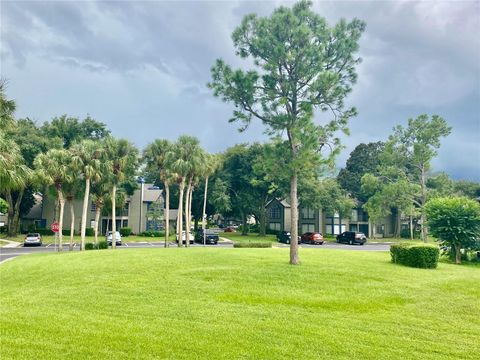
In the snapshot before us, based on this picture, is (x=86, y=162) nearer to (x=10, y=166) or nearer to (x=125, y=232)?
(x=10, y=166)

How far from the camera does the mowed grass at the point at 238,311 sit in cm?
728

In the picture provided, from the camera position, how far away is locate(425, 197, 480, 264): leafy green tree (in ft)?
76.6

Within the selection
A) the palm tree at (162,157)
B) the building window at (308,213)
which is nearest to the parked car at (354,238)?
the building window at (308,213)

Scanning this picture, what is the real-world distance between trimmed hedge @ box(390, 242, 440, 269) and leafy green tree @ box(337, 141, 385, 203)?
5146cm

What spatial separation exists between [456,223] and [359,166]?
48576 millimetres

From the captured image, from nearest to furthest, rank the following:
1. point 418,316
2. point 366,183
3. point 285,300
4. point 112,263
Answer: point 418,316
point 285,300
point 112,263
point 366,183

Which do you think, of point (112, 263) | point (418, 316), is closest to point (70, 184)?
point (112, 263)

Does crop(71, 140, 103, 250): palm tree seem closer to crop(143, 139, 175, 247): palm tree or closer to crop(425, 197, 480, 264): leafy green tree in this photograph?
crop(143, 139, 175, 247): palm tree

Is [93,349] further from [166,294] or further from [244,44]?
[244,44]

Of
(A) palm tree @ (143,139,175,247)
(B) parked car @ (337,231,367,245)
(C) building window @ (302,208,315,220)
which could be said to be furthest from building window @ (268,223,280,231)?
(A) palm tree @ (143,139,175,247)

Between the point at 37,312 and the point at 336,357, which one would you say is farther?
the point at 37,312

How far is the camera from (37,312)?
31.4ft

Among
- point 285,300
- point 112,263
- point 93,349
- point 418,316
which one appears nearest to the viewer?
point 93,349

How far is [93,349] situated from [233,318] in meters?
3.36
